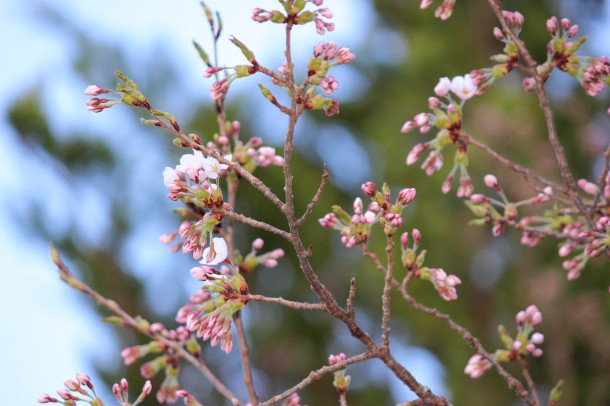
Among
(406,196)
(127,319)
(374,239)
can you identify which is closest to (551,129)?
(406,196)

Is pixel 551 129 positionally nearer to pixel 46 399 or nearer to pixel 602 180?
pixel 602 180

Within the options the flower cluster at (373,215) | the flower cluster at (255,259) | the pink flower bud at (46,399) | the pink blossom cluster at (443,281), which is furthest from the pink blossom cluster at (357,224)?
the pink flower bud at (46,399)

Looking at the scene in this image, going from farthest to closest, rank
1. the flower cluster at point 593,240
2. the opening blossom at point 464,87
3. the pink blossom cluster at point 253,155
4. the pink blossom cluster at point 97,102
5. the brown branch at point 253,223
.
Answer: the pink blossom cluster at point 253,155 < the opening blossom at point 464,87 < the flower cluster at point 593,240 < the pink blossom cluster at point 97,102 < the brown branch at point 253,223

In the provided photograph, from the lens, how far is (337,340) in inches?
395

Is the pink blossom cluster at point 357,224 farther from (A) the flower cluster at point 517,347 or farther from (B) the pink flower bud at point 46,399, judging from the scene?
(B) the pink flower bud at point 46,399

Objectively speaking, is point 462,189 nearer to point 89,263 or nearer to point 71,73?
point 89,263

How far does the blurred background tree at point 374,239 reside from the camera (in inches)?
265

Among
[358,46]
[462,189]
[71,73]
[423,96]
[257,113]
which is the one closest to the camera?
[462,189]

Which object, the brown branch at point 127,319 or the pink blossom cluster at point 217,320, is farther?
the brown branch at point 127,319

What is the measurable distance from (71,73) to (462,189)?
25.8 feet

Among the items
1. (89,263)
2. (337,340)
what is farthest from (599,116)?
(89,263)

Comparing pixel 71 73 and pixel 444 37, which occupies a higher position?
pixel 444 37

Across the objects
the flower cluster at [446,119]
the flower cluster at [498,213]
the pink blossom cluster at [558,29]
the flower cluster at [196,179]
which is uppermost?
the pink blossom cluster at [558,29]

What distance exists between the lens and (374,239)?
→ 9.34 meters
